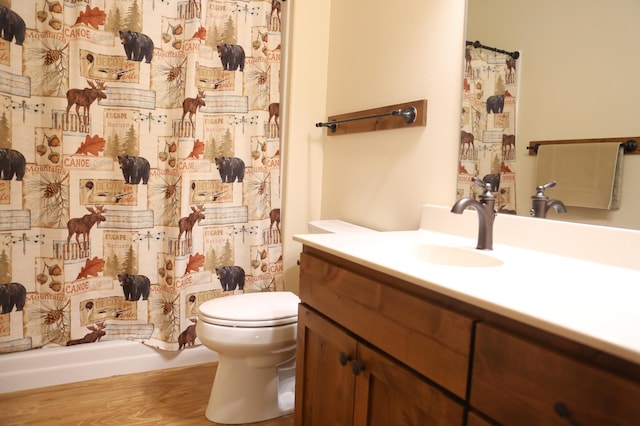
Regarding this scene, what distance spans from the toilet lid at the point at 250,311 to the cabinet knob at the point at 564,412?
1086mm

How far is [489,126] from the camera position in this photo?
1.36 meters

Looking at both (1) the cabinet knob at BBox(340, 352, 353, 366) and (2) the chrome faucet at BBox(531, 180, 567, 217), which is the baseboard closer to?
(1) the cabinet knob at BBox(340, 352, 353, 366)

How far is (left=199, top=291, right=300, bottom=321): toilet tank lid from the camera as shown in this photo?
1543mm

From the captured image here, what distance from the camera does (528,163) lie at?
3.99 feet

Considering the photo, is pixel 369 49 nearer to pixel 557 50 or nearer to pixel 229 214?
pixel 557 50

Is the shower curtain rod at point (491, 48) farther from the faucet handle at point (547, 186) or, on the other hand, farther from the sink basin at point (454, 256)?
the sink basin at point (454, 256)

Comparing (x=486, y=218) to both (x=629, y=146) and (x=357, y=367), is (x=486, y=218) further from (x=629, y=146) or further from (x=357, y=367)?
(x=357, y=367)

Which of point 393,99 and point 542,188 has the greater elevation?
point 393,99

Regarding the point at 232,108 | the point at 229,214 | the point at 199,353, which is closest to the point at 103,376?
the point at 199,353

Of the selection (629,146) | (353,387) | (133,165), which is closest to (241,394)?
(353,387)

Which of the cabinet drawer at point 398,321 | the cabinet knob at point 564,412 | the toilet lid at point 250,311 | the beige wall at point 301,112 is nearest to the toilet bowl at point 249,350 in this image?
the toilet lid at point 250,311

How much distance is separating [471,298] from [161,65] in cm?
184

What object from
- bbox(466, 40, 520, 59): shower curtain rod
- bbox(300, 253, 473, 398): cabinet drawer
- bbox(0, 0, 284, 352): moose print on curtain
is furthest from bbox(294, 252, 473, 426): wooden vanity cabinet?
bbox(0, 0, 284, 352): moose print on curtain

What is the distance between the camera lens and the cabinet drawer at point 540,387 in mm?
530
